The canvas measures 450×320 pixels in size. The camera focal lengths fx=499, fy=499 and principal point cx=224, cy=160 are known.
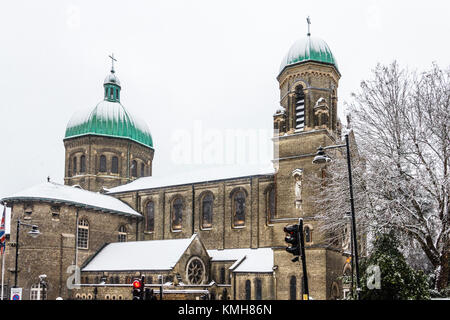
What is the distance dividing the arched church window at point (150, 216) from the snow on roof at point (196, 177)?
170 cm

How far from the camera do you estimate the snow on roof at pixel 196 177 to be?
136 ft

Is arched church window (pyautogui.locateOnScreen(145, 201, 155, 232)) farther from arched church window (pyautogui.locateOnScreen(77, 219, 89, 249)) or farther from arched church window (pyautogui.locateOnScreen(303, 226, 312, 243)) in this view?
arched church window (pyautogui.locateOnScreen(303, 226, 312, 243))

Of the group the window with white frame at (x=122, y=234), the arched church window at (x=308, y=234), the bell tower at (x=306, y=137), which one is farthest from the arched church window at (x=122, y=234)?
the arched church window at (x=308, y=234)

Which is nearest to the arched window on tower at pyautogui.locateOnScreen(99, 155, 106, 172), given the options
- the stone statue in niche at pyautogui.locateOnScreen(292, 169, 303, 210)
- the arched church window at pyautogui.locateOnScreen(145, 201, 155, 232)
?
the arched church window at pyautogui.locateOnScreen(145, 201, 155, 232)

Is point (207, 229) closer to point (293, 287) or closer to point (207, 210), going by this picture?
point (207, 210)

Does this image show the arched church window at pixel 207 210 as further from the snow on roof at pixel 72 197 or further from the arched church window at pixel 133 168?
the arched church window at pixel 133 168

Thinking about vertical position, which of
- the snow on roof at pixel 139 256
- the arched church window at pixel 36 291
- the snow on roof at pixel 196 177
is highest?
the snow on roof at pixel 196 177

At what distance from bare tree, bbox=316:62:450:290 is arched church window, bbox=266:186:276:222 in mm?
16535

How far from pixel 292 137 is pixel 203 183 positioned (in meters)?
10.3

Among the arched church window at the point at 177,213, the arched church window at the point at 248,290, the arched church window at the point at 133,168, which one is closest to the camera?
the arched church window at the point at 248,290

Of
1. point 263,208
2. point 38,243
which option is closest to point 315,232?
point 263,208

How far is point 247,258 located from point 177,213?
9.81m

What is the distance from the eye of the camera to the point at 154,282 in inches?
1404
